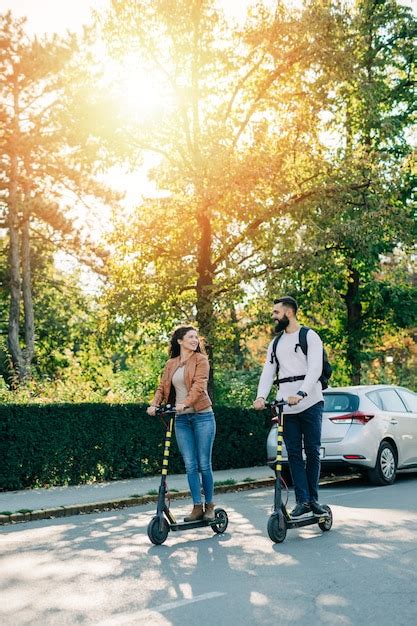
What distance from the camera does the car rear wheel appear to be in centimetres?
1405

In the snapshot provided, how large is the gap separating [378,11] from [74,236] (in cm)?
1240

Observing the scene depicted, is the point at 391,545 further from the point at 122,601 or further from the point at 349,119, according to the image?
the point at 349,119

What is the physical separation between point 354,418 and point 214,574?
7311 millimetres

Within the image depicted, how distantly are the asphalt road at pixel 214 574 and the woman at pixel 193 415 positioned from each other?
477 mm

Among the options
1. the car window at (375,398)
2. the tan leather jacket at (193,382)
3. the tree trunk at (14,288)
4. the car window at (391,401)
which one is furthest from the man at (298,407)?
the tree trunk at (14,288)

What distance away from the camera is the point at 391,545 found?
27.1 feet

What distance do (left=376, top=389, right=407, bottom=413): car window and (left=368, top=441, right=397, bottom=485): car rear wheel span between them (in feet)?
2.14

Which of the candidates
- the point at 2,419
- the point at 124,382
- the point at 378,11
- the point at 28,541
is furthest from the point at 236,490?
the point at 378,11

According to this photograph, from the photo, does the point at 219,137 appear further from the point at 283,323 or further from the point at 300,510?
the point at 300,510

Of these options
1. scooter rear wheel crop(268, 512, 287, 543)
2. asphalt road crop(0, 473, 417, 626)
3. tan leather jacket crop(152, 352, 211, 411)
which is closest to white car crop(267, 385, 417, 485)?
asphalt road crop(0, 473, 417, 626)

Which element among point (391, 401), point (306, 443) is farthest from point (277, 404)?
point (391, 401)

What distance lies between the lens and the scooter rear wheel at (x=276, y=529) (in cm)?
835

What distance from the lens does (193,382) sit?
905 cm

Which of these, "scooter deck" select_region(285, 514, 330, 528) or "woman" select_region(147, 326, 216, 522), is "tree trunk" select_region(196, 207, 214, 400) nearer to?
"woman" select_region(147, 326, 216, 522)
